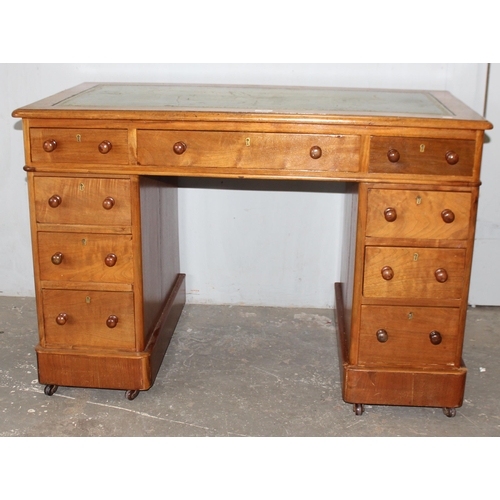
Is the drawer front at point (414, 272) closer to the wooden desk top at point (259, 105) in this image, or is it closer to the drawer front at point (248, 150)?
the drawer front at point (248, 150)

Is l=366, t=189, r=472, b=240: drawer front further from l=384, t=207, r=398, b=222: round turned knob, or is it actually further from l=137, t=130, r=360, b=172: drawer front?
l=137, t=130, r=360, b=172: drawer front

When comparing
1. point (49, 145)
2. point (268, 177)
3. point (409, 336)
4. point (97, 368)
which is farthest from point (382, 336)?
point (49, 145)

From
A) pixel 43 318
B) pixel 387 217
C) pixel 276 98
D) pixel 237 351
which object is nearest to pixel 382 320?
pixel 387 217

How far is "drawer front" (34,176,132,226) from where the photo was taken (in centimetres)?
243

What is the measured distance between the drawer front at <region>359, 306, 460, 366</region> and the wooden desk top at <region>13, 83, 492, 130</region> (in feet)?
2.23

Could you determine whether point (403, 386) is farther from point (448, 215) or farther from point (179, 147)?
point (179, 147)

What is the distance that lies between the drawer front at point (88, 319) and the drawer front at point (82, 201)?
0.94 ft

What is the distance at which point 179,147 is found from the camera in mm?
2355

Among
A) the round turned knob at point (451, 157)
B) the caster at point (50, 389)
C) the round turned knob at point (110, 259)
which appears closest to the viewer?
the round turned knob at point (451, 157)

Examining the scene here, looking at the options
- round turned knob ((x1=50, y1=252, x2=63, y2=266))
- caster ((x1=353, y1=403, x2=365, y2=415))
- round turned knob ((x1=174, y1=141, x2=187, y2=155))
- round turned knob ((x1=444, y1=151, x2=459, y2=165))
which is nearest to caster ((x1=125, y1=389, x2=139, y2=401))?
round turned knob ((x1=50, y1=252, x2=63, y2=266))

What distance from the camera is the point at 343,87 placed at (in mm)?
3029

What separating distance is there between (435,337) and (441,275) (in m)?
0.24

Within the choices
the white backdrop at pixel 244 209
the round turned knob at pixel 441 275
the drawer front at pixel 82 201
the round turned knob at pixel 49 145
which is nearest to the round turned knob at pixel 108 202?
the drawer front at pixel 82 201

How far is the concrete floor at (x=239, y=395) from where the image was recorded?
2.43 m
